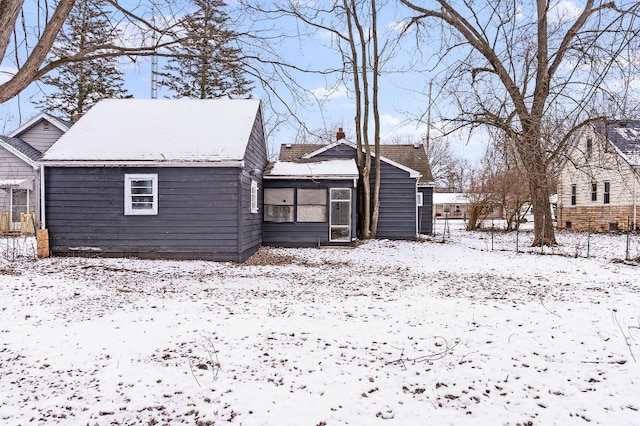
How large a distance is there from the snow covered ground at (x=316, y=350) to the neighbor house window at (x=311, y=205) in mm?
6790

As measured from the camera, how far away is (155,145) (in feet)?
39.1

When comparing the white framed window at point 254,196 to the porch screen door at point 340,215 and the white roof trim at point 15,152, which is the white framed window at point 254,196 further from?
the white roof trim at point 15,152

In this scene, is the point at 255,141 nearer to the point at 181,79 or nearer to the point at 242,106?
the point at 242,106

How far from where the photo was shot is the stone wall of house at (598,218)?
22.7 metres

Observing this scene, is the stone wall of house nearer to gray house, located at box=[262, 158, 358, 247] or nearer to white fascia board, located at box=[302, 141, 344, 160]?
white fascia board, located at box=[302, 141, 344, 160]

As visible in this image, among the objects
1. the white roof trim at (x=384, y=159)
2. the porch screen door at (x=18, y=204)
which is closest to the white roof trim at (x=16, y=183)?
the porch screen door at (x=18, y=204)

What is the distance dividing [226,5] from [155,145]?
21.9ft

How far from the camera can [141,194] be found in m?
11.6

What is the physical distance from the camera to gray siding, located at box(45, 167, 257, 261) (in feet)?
37.8

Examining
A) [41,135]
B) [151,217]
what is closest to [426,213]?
[151,217]


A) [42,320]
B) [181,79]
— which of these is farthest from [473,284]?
[181,79]

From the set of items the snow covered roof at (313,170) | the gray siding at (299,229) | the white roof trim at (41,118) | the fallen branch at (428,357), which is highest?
the white roof trim at (41,118)

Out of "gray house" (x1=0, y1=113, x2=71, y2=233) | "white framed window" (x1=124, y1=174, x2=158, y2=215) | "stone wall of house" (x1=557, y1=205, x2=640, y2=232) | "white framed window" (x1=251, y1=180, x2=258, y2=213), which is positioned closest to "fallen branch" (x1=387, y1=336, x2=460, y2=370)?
"white framed window" (x1=124, y1=174, x2=158, y2=215)

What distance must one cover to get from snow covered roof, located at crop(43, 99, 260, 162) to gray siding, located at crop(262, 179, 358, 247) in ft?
9.85
